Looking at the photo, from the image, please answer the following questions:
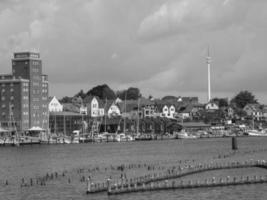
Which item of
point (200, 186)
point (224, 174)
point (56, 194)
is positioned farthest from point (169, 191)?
point (224, 174)

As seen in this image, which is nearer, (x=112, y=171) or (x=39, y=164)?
(x=112, y=171)

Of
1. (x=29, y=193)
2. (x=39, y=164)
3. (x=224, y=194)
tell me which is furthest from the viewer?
(x=39, y=164)

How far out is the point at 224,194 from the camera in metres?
92.2

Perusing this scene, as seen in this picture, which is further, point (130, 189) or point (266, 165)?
point (266, 165)

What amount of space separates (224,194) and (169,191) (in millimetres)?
6519

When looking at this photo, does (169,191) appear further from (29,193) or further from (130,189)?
(29,193)

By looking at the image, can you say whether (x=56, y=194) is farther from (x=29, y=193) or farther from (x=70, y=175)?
(x=70, y=175)

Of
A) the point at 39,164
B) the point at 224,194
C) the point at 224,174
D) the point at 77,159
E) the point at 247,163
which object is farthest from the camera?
the point at 77,159

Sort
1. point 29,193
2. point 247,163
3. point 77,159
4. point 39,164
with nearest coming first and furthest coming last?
point 29,193
point 247,163
point 39,164
point 77,159

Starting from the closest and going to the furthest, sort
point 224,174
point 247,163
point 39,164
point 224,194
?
point 224,194 < point 224,174 < point 247,163 < point 39,164

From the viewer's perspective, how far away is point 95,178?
383 ft

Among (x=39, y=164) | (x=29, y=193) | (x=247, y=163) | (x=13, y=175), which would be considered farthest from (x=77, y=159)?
(x=29, y=193)

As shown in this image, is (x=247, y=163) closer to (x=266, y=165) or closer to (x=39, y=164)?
(x=266, y=165)

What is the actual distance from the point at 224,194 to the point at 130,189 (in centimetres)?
1076
